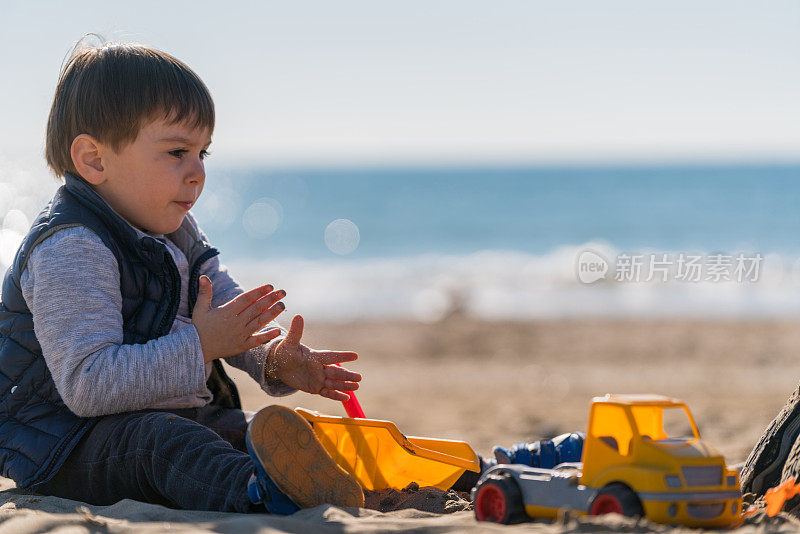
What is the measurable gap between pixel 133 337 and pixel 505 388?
4905 millimetres

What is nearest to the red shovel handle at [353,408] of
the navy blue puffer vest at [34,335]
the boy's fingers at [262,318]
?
the boy's fingers at [262,318]

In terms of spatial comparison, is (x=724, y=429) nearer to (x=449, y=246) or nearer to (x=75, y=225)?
(x=75, y=225)

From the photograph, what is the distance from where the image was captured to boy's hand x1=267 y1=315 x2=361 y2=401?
263cm

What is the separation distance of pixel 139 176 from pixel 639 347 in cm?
722

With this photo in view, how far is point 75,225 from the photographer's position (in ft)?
8.07

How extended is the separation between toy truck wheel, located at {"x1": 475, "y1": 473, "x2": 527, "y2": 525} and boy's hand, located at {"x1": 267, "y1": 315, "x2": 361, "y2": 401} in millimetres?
716

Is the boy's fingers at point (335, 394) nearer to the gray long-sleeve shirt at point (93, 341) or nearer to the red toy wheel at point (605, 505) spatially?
the gray long-sleeve shirt at point (93, 341)

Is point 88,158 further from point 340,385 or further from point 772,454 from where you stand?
point 772,454

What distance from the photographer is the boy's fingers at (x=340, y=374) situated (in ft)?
8.63

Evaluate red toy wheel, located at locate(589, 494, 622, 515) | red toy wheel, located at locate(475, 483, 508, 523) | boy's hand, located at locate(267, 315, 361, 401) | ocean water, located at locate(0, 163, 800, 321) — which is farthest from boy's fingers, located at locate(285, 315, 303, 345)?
ocean water, located at locate(0, 163, 800, 321)

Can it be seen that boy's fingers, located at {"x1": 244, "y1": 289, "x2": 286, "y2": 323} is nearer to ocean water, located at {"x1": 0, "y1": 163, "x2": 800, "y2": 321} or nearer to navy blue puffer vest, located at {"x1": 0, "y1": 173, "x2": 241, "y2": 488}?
navy blue puffer vest, located at {"x1": 0, "y1": 173, "x2": 241, "y2": 488}

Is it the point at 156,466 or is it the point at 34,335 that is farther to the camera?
the point at 34,335

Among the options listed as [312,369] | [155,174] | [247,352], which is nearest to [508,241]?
[247,352]

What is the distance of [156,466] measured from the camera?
2297 mm
